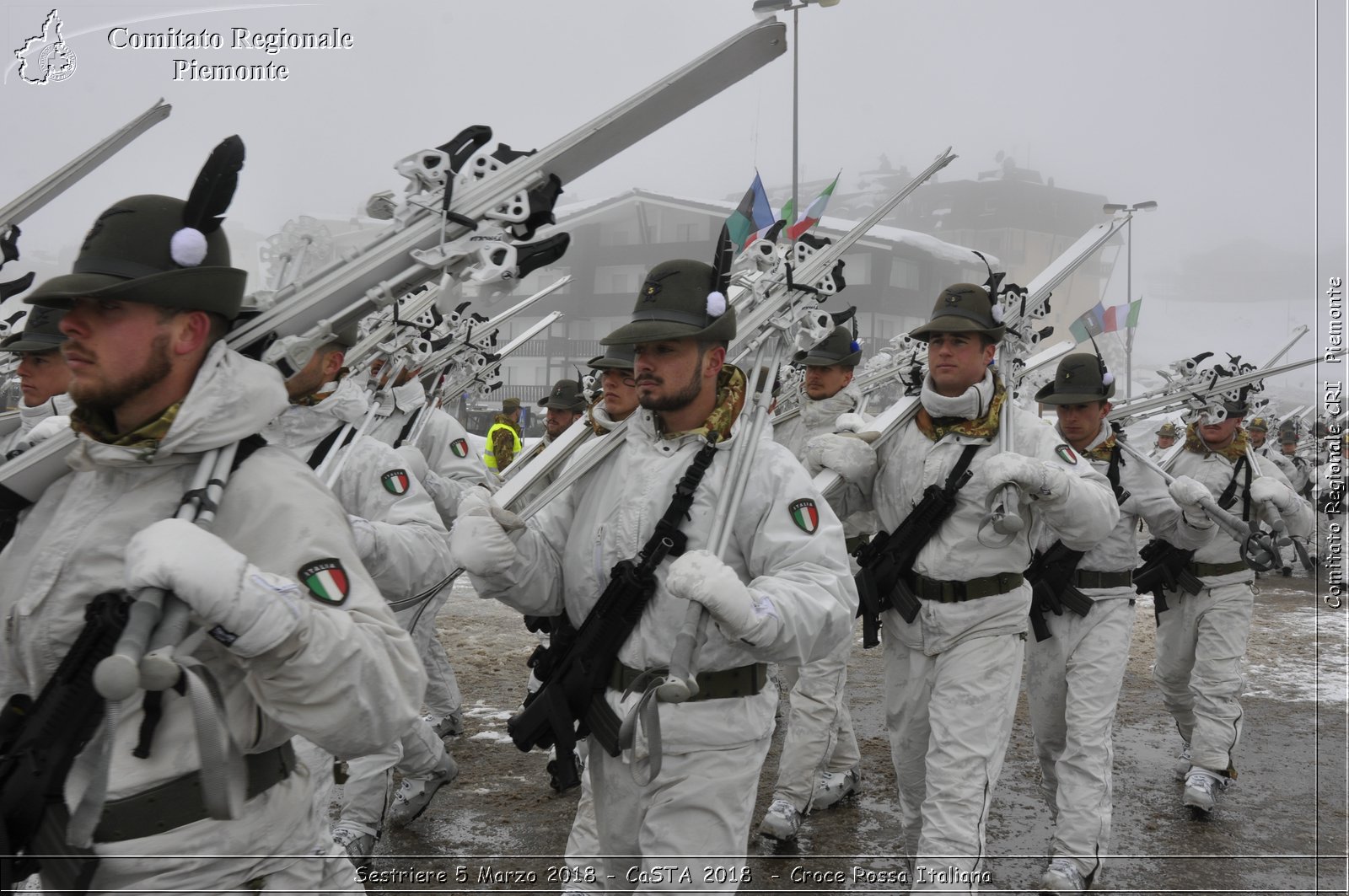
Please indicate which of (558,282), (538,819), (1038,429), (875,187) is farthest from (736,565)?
(875,187)

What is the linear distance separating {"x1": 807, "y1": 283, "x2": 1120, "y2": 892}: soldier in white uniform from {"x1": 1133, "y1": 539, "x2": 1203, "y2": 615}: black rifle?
2.57 meters

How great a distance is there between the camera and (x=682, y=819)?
3221mm

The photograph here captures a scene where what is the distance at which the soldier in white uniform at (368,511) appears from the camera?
441 cm

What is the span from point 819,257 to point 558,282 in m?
5.25

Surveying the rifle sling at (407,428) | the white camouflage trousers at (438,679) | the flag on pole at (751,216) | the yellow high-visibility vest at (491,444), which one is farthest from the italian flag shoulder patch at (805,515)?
the yellow high-visibility vest at (491,444)

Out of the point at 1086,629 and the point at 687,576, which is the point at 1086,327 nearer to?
the point at 1086,629

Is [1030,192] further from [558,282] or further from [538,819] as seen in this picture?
[538,819]

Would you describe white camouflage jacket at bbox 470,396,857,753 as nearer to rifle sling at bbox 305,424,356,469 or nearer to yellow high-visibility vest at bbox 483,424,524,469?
rifle sling at bbox 305,424,356,469

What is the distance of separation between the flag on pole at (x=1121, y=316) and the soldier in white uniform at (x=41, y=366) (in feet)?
22.2

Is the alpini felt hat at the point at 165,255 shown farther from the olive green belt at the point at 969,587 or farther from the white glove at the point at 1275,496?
the white glove at the point at 1275,496

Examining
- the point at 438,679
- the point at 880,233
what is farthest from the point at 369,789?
the point at 880,233

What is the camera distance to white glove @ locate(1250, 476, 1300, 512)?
23.6 ft

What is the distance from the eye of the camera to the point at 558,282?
→ 9453mm

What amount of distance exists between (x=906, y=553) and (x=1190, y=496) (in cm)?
272
